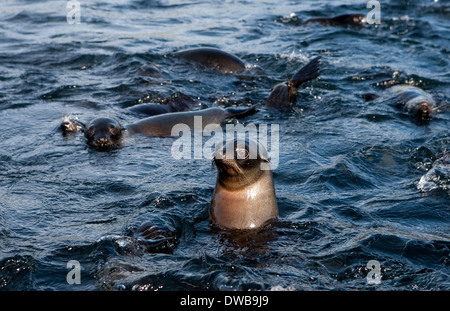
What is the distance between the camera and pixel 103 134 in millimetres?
7457

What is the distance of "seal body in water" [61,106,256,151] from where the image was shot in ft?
24.5

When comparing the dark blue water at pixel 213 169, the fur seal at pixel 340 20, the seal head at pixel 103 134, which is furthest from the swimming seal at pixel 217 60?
the fur seal at pixel 340 20

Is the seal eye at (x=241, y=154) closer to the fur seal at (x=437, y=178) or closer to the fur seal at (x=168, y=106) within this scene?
the fur seal at (x=437, y=178)

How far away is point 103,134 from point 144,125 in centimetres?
59

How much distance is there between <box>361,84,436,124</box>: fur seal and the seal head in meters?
3.48

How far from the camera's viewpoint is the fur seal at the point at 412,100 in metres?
8.23

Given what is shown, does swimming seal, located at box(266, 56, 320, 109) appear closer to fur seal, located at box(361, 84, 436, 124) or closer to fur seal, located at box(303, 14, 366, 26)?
fur seal, located at box(361, 84, 436, 124)

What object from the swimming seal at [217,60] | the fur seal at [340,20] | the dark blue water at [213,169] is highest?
the fur seal at [340,20]

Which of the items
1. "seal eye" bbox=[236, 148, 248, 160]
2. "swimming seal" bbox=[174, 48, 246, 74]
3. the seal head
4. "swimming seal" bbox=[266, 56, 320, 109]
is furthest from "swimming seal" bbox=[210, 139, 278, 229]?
"swimming seal" bbox=[174, 48, 246, 74]

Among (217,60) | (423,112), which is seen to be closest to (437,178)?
(423,112)

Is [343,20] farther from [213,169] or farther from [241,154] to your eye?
[241,154]

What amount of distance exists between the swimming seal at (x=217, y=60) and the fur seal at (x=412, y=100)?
1.96 meters

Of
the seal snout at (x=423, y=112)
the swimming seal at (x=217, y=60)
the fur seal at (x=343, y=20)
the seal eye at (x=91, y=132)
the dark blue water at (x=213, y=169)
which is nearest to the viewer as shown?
the dark blue water at (x=213, y=169)
